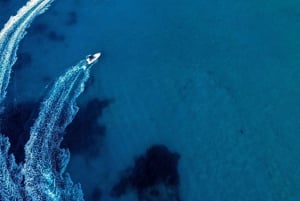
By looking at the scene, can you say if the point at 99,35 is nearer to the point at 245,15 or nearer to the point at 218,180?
the point at 245,15

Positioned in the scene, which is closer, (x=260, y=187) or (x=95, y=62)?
(x=260, y=187)

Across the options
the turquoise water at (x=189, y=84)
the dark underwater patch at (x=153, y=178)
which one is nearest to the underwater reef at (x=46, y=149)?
the turquoise water at (x=189, y=84)

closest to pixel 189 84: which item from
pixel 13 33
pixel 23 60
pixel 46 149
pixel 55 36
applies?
pixel 46 149

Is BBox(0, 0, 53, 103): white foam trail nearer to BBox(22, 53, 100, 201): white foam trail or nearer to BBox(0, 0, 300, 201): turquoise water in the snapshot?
BBox(0, 0, 300, 201): turquoise water

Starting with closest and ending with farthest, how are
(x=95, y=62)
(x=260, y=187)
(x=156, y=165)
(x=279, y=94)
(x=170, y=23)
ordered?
1. (x=260, y=187)
2. (x=156, y=165)
3. (x=279, y=94)
4. (x=95, y=62)
5. (x=170, y=23)

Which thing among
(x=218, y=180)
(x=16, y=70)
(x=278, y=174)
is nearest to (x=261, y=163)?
(x=278, y=174)

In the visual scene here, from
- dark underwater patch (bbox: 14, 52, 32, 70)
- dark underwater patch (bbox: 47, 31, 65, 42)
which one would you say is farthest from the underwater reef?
dark underwater patch (bbox: 47, 31, 65, 42)
